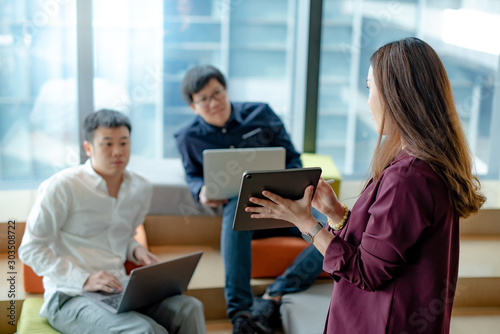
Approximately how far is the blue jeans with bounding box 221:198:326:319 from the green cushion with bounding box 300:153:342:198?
48 cm

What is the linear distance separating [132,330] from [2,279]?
819 mm

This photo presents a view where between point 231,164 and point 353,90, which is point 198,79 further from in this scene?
point 353,90

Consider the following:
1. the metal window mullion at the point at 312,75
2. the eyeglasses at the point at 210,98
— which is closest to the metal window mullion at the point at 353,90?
the metal window mullion at the point at 312,75

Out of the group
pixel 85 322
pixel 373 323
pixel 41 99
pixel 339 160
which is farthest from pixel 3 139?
pixel 373 323

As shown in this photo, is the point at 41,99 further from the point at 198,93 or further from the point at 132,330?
the point at 132,330

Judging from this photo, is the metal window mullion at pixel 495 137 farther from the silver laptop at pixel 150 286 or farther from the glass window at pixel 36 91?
the glass window at pixel 36 91

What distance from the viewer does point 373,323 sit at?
1.36m

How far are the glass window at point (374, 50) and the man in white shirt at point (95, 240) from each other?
1.77m

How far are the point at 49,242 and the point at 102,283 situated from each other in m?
0.27

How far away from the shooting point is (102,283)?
2.02 m

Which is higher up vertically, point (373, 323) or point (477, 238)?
point (373, 323)

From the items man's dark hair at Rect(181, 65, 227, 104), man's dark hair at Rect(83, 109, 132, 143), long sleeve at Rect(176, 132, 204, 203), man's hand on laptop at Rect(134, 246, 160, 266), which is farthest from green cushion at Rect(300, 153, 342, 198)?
man's dark hair at Rect(83, 109, 132, 143)

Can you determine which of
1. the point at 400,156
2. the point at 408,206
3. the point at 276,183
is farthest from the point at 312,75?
the point at 408,206

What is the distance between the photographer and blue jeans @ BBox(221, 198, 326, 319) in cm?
240
